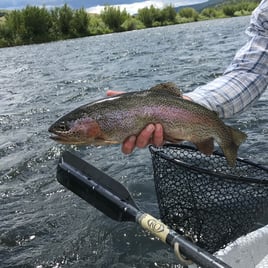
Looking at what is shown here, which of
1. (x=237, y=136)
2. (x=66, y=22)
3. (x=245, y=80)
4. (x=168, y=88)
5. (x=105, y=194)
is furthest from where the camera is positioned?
(x=66, y=22)

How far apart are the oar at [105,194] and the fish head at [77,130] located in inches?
26.0

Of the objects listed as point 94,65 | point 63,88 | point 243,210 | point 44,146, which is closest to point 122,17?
point 94,65

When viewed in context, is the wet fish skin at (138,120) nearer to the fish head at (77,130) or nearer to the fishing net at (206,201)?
the fish head at (77,130)

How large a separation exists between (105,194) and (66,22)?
58.2 metres

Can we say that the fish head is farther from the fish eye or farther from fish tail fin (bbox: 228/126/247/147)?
fish tail fin (bbox: 228/126/247/147)

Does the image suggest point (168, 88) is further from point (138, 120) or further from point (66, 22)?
point (66, 22)

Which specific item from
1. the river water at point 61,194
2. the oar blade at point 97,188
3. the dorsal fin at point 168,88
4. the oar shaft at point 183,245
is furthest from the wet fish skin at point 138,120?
the river water at point 61,194

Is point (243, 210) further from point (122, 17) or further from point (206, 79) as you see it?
Answer: point (122, 17)

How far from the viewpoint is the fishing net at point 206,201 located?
10.1 feet

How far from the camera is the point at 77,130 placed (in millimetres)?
2105

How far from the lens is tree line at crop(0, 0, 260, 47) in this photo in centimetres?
5534

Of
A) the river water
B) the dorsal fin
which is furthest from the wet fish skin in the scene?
the river water

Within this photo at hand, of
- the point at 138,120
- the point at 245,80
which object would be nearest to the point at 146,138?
the point at 138,120

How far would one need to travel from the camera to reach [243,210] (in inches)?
126
